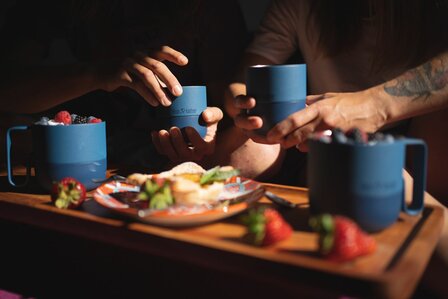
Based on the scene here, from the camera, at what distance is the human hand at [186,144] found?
1142 millimetres

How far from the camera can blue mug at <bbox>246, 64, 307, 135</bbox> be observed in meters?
0.88

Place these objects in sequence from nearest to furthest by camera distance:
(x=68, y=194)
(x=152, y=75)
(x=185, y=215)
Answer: (x=185, y=215) < (x=68, y=194) < (x=152, y=75)

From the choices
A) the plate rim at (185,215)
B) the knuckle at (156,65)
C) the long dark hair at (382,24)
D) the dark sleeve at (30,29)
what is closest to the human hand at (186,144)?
the knuckle at (156,65)

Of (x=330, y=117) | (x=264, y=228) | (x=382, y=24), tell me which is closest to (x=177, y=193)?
(x=264, y=228)

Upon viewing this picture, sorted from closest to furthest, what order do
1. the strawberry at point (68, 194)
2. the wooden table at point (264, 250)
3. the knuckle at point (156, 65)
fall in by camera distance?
the wooden table at point (264, 250)
the strawberry at point (68, 194)
the knuckle at point (156, 65)

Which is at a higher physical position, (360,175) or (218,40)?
(218,40)

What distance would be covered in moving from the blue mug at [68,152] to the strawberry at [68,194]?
0.22 feet

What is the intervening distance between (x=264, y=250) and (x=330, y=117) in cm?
46

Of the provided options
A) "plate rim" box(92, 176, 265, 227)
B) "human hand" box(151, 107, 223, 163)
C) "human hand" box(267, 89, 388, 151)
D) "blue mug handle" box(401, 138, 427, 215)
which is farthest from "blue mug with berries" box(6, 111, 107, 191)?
"blue mug handle" box(401, 138, 427, 215)

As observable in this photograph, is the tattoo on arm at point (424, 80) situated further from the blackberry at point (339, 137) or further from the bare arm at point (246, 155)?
the blackberry at point (339, 137)

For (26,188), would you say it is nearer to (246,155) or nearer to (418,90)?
(246,155)

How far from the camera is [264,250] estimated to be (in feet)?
2.01

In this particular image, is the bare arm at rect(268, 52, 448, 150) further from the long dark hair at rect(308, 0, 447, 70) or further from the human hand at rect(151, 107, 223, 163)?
the human hand at rect(151, 107, 223, 163)

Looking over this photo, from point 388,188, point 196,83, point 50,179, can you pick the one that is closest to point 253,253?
point 388,188
